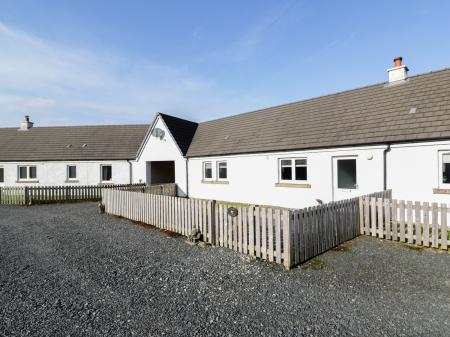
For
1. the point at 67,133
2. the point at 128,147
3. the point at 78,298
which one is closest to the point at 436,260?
the point at 78,298

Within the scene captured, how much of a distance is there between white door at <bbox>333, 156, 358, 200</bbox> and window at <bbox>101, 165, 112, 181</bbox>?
20059 mm

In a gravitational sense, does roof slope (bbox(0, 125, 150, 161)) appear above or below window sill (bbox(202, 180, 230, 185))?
above

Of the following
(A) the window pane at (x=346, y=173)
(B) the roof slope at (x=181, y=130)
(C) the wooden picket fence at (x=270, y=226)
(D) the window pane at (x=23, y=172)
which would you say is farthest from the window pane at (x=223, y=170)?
(D) the window pane at (x=23, y=172)

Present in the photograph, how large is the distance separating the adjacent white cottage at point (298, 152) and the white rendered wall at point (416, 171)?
0.03 meters

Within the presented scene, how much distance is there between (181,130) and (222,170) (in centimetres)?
669

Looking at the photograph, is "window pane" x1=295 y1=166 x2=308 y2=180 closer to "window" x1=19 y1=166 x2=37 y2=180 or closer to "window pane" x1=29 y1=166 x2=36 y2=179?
"window" x1=19 y1=166 x2=37 y2=180

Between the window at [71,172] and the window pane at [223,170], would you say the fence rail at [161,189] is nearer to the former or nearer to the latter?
the window pane at [223,170]

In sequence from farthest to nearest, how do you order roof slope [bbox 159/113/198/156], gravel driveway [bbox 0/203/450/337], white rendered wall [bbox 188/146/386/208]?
roof slope [bbox 159/113/198/156]
white rendered wall [bbox 188/146/386/208]
gravel driveway [bbox 0/203/450/337]

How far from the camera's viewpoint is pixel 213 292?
17.2 feet

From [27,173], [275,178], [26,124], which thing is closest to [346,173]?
[275,178]

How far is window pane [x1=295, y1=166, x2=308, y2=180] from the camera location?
1412 centimetres

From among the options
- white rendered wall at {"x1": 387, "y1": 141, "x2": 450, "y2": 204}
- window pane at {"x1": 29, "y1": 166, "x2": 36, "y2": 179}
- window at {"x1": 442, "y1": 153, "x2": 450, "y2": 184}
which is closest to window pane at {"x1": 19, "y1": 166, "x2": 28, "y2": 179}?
window pane at {"x1": 29, "y1": 166, "x2": 36, "y2": 179}

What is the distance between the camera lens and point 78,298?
503 centimetres

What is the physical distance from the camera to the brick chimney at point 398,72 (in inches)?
553
